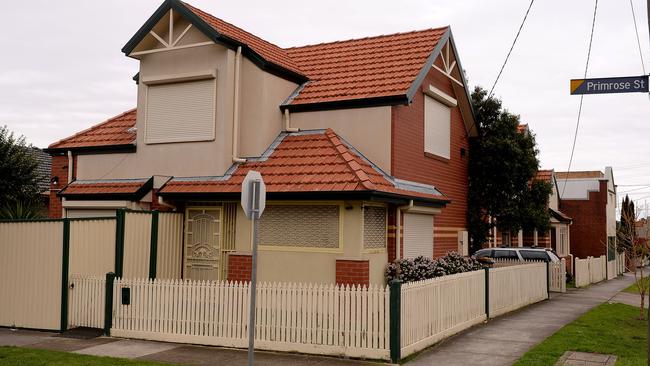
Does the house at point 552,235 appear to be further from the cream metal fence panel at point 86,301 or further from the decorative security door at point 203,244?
the cream metal fence panel at point 86,301

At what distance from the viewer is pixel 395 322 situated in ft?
34.2

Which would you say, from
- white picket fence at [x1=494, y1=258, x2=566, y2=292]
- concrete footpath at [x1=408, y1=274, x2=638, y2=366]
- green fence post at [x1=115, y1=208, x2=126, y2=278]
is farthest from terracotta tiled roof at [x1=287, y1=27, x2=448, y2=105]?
white picket fence at [x1=494, y1=258, x2=566, y2=292]

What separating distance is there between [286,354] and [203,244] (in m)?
5.10

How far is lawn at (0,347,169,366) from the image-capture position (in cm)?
1009

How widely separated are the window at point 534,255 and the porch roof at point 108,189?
1564cm

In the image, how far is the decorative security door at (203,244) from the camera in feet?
50.1

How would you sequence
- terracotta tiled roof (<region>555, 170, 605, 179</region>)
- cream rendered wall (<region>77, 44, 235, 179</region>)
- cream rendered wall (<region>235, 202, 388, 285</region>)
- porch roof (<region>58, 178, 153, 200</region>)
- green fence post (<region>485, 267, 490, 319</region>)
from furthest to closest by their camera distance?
terracotta tiled roof (<region>555, 170, 605, 179</region>), porch roof (<region>58, 178, 153, 200</region>), cream rendered wall (<region>77, 44, 235, 179</region>), green fence post (<region>485, 267, 490, 319</region>), cream rendered wall (<region>235, 202, 388, 285</region>)

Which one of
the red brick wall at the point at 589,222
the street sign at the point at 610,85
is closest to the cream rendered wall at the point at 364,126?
the street sign at the point at 610,85

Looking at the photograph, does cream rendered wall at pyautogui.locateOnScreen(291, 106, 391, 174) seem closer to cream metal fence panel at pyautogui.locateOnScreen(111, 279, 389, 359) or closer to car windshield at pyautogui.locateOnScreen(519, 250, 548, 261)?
cream metal fence panel at pyautogui.locateOnScreen(111, 279, 389, 359)

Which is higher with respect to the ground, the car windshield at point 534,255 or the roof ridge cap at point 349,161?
the roof ridge cap at point 349,161

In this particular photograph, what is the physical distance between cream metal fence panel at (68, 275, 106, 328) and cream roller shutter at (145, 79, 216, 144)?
172 inches

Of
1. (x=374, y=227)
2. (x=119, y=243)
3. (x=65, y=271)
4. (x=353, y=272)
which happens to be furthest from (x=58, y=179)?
(x=353, y=272)

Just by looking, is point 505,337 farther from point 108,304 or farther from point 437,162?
point 108,304

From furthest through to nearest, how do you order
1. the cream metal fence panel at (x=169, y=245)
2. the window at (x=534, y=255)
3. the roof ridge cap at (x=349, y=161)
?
the window at (x=534, y=255) → the cream metal fence panel at (x=169, y=245) → the roof ridge cap at (x=349, y=161)
